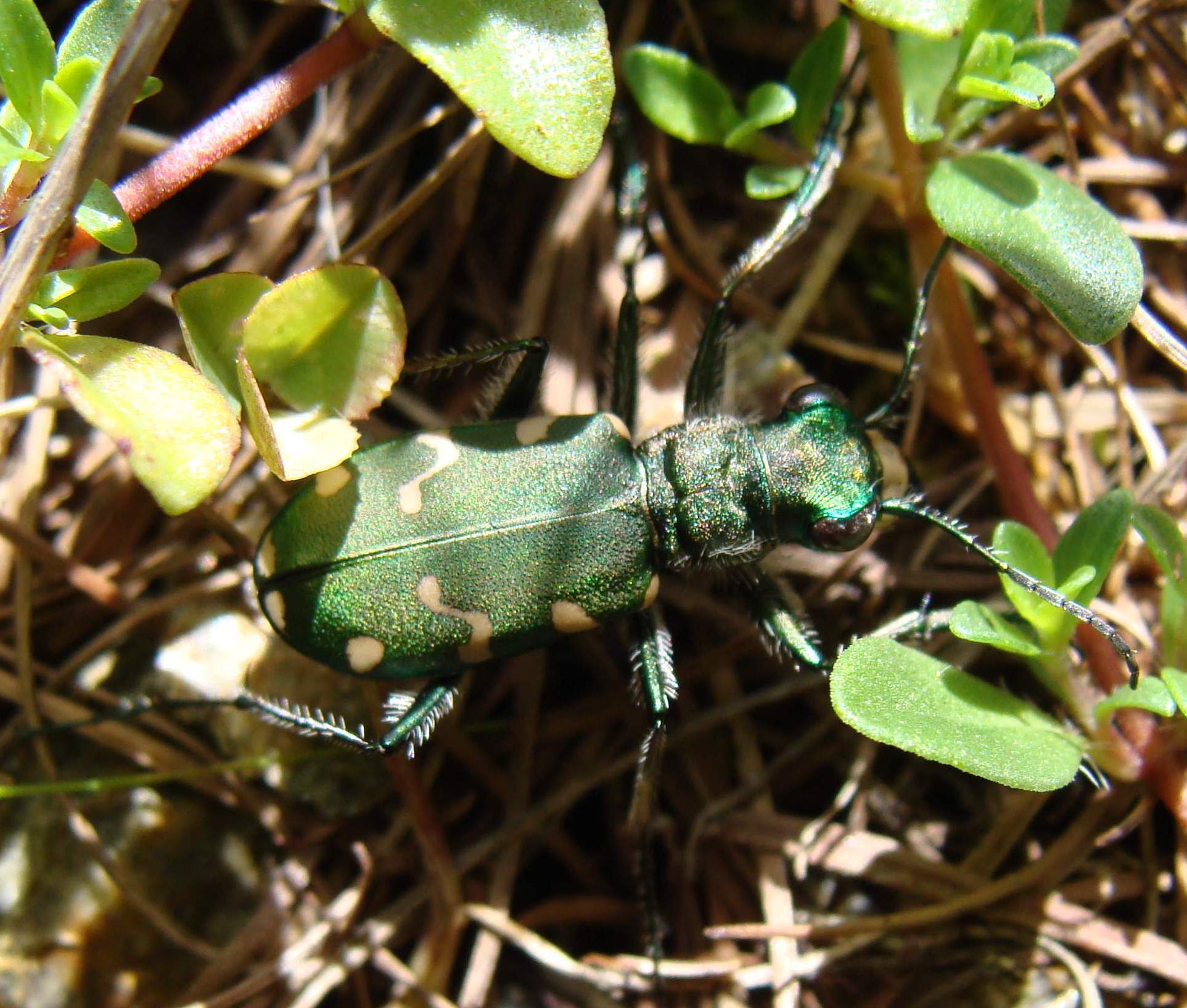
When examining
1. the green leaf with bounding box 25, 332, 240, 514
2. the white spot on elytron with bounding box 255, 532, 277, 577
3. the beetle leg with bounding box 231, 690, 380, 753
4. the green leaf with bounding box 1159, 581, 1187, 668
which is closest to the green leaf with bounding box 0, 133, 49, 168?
the green leaf with bounding box 25, 332, 240, 514

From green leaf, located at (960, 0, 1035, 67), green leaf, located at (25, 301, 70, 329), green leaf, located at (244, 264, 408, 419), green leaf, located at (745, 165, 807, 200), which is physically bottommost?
green leaf, located at (244, 264, 408, 419)

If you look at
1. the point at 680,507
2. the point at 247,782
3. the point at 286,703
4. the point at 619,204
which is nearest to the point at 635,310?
the point at 619,204

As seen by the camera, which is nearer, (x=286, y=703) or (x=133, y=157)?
(x=286, y=703)

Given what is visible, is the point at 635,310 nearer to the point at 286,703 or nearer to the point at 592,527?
the point at 592,527

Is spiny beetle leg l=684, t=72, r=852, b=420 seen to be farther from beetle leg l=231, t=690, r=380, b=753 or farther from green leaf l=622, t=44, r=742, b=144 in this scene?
beetle leg l=231, t=690, r=380, b=753

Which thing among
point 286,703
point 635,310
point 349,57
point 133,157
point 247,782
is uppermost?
point 349,57

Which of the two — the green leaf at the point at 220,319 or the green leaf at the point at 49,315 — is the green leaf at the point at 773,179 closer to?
the green leaf at the point at 220,319

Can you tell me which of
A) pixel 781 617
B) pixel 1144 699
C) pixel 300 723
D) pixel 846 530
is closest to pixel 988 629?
pixel 1144 699
